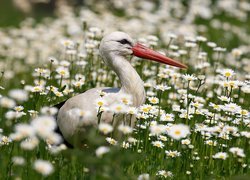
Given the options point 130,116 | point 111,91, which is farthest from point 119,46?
point 130,116

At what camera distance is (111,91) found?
540 centimetres

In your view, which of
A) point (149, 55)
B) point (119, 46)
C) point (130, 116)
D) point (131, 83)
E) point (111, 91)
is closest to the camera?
point (130, 116)

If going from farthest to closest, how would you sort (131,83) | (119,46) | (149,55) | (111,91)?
1. (149,55)
2. (119,46)
3. (131,83)
4. (111,91)

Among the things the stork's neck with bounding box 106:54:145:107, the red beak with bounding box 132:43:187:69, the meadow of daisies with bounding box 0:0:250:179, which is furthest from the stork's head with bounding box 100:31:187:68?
the meadow of daisies with bounding box 0:0:250:179

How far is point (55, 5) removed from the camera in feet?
61.7

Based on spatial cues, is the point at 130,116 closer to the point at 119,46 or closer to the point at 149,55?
the point at 119,46

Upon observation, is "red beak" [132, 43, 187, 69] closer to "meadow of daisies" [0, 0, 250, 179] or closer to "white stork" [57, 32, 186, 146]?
"white stork" [57, 32, 186, 146]

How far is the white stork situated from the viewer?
512 cm

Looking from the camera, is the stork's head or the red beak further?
the red beak

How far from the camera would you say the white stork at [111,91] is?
16.8 ft

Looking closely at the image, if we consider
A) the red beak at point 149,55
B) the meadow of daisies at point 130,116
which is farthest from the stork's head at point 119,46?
the meadow of daisies at point 130,116

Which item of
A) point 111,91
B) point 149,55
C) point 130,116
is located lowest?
point 130,116

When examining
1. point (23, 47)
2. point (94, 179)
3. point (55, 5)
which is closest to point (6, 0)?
point (55, 5)

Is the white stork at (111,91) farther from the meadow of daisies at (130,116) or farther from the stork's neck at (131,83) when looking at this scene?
the meadow of daisies at (130,116)
